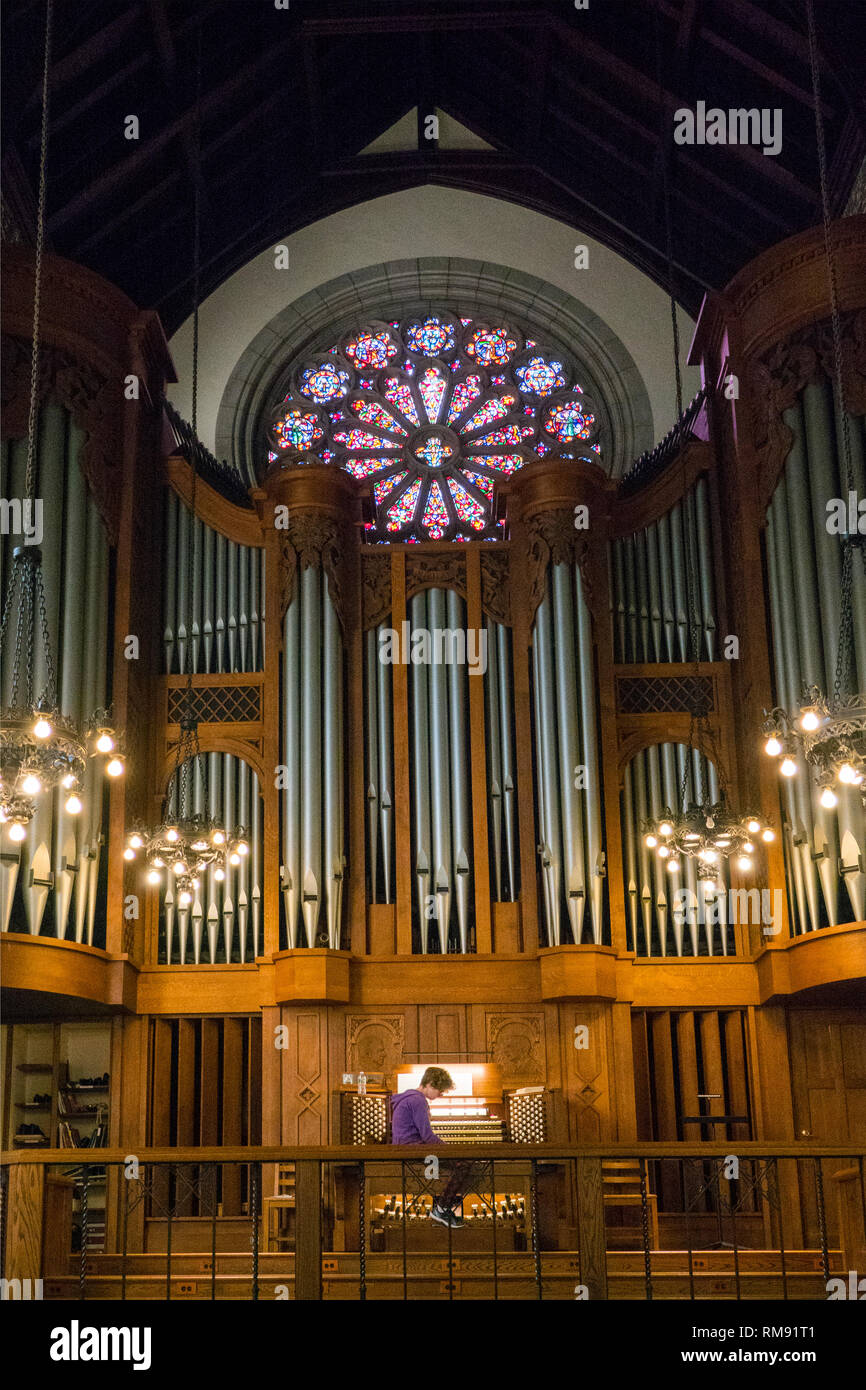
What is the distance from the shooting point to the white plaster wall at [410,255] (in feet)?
63.2

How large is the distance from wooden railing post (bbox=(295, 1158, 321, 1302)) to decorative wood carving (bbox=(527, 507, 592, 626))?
8388mm

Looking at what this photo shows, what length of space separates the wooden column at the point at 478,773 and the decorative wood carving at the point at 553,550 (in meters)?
0.59

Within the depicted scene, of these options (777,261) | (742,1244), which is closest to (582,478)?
(777,261)

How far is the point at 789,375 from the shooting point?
1602 cm

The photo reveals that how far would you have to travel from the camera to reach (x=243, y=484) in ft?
60.6

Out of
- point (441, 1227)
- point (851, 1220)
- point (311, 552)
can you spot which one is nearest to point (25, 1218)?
point (441, 1227)

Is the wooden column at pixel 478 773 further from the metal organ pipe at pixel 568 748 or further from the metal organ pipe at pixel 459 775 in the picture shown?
the metal organ pipe at pixel 568 748

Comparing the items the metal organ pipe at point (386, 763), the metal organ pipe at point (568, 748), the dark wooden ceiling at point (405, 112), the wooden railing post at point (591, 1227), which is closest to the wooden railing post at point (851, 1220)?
the wooden railing post at point (591, 1227)

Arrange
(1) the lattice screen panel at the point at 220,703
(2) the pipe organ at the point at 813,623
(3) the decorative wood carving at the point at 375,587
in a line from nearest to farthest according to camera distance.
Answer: (2) the pipe organ at the point at 813,623, (1) the lattice screen panel at the point at 220,703, (3) the decorative wood carving at the point at 375,587

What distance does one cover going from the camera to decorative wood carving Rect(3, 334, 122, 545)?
50.8 ft

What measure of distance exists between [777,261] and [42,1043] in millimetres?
10910

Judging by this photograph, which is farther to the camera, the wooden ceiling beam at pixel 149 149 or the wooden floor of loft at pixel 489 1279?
the wooden ceiling beam at pixel 149 149

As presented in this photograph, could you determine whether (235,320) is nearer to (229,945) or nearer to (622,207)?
(622,207)

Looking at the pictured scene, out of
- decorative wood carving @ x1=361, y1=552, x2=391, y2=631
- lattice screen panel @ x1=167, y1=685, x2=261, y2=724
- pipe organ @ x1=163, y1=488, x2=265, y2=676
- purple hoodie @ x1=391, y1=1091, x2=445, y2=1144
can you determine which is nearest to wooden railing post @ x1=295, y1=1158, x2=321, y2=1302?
purple hoodie @ x1=391, y1=1091, x2=445, y2=1144
